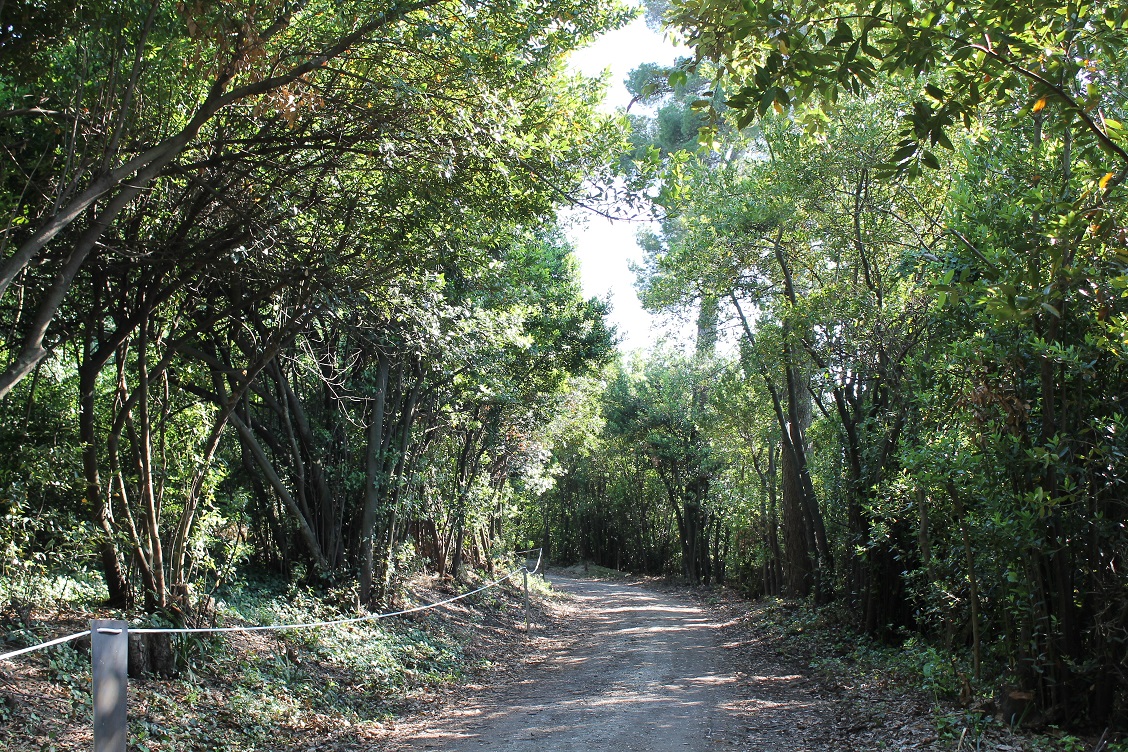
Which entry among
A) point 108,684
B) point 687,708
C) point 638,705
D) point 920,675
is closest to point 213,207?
point 108,684

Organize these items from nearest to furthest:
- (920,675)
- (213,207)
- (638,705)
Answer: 1. (213,207)
2. (638,705)
3. (920,675)

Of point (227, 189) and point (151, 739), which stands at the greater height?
point (227, 189)

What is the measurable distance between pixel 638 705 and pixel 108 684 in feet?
18.4

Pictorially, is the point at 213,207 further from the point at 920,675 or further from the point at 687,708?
the point at 920,675

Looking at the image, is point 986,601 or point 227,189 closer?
point 227,189

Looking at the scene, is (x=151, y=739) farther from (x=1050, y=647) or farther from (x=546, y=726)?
(x=1050, y=647)

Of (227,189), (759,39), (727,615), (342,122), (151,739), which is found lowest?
(727,615)

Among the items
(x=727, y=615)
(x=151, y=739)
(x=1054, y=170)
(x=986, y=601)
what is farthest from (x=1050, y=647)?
(x=727, y=615)

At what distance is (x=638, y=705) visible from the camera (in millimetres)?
8273

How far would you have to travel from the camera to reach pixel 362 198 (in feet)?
27.7

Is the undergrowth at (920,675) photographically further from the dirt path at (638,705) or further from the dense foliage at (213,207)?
the dense foliage at (213,207)

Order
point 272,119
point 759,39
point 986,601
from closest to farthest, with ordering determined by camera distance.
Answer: point 759,39 → point 272,119 → point 986,601

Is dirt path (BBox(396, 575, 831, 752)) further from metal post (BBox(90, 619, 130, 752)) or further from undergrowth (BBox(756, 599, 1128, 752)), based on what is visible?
metal post (BBox(90, 619, 130, 752))

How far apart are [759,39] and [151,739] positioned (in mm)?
6428
